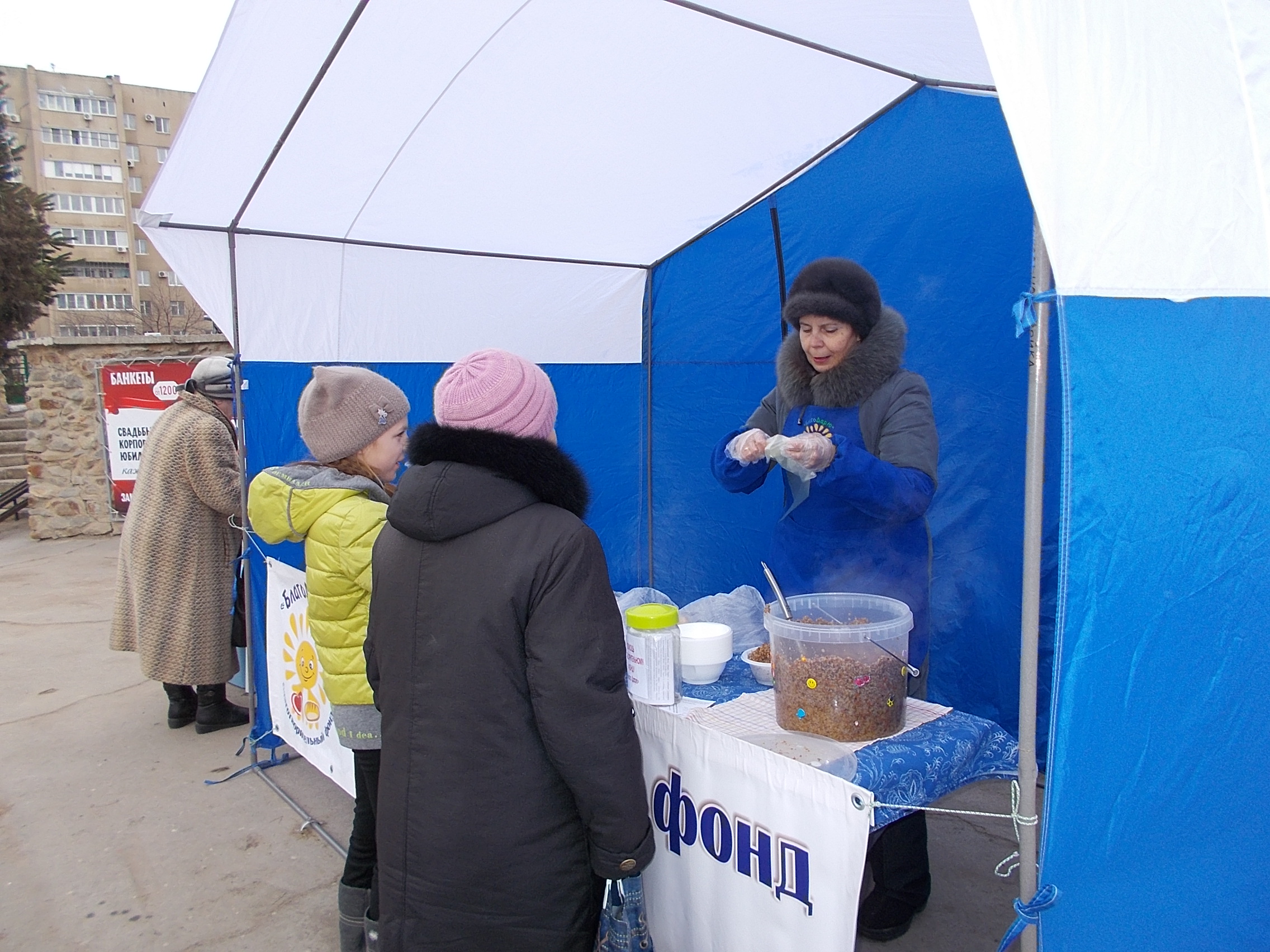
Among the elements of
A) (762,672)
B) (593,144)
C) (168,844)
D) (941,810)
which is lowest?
(168,844)

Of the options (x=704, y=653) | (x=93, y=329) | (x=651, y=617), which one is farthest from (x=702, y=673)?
(x=93, y=329)

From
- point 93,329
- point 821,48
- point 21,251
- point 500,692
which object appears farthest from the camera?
point 93,329

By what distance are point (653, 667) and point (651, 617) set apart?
0.13 m

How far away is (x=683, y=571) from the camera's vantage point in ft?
15.4

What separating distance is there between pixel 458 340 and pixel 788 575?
2.28 m

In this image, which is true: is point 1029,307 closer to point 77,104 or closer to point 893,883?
point 893,883

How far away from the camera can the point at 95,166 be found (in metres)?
43.9

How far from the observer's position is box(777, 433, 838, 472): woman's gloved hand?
76.8 inches

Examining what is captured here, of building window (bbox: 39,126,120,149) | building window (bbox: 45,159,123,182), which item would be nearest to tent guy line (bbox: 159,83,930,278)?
building window (bbox: 45,159,123,182)

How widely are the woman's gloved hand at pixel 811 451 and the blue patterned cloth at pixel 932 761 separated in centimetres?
58

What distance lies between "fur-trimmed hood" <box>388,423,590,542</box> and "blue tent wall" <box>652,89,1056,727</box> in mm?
2269

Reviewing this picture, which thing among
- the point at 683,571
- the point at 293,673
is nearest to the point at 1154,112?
the point at 293,673

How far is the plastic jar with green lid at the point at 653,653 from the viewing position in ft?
5.95

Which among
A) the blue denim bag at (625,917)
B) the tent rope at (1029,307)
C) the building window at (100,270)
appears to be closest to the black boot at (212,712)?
the blue denim bag at (625,917)
